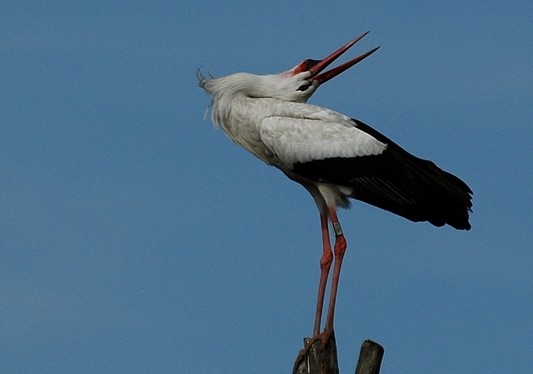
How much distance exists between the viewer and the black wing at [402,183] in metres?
11.1

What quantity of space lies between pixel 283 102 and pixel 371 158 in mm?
1013

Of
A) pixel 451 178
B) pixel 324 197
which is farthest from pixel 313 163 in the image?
pixel 451 178

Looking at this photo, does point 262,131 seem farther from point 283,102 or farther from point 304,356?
point 304,356

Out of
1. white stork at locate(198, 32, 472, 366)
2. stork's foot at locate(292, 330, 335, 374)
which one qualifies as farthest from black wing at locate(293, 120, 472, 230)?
stork's foot at locate(292, 330, 335, 374)

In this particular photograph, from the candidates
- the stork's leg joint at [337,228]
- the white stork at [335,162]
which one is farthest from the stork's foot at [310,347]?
the stork's leg joint at [337,228]

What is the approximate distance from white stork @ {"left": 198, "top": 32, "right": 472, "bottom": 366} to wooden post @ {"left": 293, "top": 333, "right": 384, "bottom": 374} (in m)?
1.29

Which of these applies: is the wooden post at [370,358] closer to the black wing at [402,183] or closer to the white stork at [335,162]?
the white stork at [335,162]

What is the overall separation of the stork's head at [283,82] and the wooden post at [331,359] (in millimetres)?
2730

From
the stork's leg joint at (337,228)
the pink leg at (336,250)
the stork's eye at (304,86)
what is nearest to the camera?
the pink leg at (336,250)

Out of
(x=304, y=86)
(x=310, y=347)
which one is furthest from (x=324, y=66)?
(x=310, y=347)

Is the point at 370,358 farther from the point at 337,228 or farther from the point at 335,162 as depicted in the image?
the point at 335,162

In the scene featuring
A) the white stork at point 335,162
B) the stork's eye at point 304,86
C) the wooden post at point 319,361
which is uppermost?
the stork's eye at point 304,86

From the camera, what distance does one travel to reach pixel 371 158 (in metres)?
11.2

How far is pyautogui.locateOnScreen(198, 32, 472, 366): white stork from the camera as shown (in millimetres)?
11141
